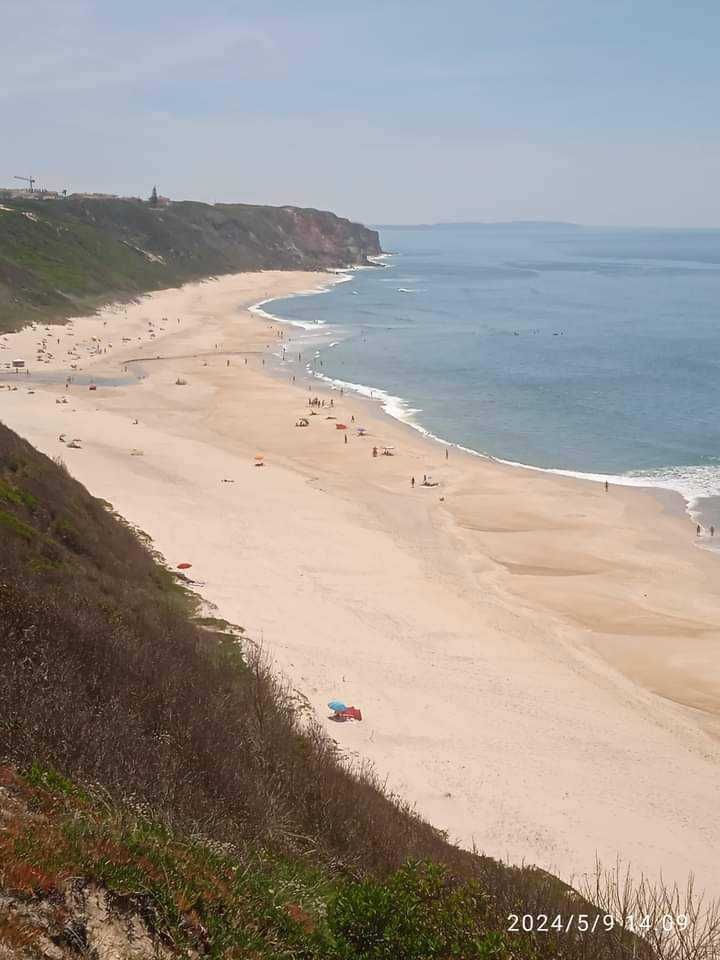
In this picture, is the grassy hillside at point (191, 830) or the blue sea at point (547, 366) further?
the blue sea at point (547, 366)

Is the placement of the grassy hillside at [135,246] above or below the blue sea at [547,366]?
above

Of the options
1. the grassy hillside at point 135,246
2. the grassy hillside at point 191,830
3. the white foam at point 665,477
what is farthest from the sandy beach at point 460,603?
the grassy hillside at point 135,246

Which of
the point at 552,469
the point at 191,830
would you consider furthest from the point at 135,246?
the point at 191,830

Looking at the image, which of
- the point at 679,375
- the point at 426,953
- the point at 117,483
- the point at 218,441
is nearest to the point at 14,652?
the point at 426,953

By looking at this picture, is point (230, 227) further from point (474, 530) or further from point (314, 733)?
point (314, 733)

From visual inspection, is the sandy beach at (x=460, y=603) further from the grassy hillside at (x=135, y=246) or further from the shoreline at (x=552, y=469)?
the grassy hillside at (x=135, y=246)

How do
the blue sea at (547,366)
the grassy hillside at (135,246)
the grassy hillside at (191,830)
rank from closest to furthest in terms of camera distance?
the grassy hillside at (191,830), the blue sea at (547,366), the grassy hillside at (135,246)

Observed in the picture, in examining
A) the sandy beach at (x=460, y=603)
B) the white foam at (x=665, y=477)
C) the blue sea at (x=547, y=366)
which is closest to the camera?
the sandy beach at (x=460, y=603)
